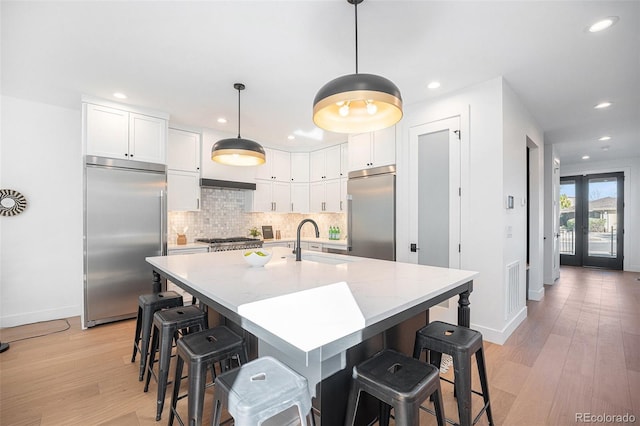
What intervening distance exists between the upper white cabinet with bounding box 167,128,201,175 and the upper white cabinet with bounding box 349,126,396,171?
233 cm

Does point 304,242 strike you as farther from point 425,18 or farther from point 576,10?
point 576,10

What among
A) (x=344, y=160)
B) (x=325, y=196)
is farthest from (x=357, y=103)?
(x=325, y=196)

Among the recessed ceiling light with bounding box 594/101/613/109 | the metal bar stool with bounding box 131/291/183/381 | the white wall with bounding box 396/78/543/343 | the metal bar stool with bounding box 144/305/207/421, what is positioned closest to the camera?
the metal bar stool with bounding box 144/305/207/421

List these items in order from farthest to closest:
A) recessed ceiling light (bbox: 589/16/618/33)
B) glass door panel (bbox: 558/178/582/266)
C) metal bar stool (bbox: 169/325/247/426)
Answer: glass door panel (bbox: 558/178/582/266)
recessed ceiling light (bbox: 589/16/618/33)
metal bar stool (bbox: 169/325/247/426)

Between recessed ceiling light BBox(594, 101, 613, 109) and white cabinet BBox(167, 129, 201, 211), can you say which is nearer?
recessed ceiling light BBox(594, 101, 613, 109)

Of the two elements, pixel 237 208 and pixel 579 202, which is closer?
pixel 237 208

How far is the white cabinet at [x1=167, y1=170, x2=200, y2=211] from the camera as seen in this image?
165 inches

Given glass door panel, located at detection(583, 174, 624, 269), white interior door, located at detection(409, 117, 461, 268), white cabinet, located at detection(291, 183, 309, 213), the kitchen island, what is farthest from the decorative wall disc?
glass door panel, located at detection(583, 174, 624, 269)

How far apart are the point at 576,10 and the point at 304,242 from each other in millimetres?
4455

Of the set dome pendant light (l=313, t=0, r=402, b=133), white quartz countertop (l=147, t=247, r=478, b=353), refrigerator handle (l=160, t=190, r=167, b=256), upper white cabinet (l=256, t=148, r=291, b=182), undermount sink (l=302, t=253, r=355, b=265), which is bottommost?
undermount sink (l=302, t=253, r=355, b=265)

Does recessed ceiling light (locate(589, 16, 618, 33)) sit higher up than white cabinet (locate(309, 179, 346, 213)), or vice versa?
recessed ceiling light (locate(589, 16, 618, 33))

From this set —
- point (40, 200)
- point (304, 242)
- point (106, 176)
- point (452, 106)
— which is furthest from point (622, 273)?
point (40, 200)

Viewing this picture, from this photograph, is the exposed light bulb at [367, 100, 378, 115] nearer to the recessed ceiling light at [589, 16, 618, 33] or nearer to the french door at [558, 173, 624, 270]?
the recessed ceiling light at [589, 16, 618, 33]

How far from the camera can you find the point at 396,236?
12.3 ft
